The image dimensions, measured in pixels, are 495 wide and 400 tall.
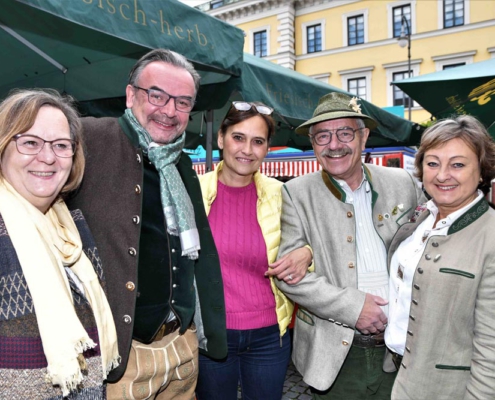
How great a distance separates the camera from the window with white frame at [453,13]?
2477cm

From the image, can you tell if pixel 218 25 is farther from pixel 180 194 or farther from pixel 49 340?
pixel 49 340

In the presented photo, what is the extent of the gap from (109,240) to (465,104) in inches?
138

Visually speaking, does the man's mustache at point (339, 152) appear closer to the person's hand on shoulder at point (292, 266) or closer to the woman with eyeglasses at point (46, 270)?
the person's hand on shoulder at point (292, 266)

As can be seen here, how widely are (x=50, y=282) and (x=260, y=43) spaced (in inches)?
1267

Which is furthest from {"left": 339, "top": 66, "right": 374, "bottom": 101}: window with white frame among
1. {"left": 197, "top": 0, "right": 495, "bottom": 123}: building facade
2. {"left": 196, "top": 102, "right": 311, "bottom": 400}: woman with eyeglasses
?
{"left": 196, "top": 102, "right": 311, "bottom": 400}: woman with eyeglasses

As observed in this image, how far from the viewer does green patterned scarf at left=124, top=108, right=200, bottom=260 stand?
2012 millimetres

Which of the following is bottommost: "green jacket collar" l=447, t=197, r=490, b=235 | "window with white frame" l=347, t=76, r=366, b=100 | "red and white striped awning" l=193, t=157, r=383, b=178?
"green jacket collar" l=447, t=197, r=490, b=235

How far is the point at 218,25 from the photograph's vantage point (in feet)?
8.94

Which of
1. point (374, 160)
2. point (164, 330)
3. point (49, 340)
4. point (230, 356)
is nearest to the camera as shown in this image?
point (49, 340)

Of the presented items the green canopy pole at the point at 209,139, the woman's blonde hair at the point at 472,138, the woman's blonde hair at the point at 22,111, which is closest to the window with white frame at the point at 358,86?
the green canopy pole at the point at 209,139

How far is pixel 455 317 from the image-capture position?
68.0 inches

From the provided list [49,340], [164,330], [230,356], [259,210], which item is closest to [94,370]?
[49,340]

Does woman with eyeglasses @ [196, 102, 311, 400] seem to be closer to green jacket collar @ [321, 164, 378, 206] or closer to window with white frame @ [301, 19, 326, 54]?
green jacket collar @ [321, 164, 378, 206]

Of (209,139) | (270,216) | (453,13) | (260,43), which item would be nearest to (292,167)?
(209,139)
